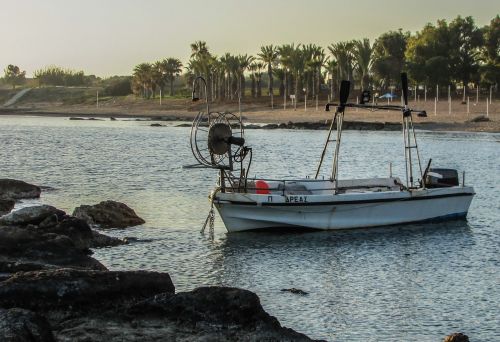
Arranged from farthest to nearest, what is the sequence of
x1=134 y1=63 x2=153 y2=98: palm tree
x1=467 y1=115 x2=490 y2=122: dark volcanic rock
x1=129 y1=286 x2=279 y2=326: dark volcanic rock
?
x1=134 y1=63 x2=153 y2=98: palm tree < x1=467 y1=115 x2=490 y2=122: dark volcanic rock < x1=129 y1=286 x2=279 y2=326: dark volcanic rock

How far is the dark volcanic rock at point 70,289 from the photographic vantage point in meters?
13.0

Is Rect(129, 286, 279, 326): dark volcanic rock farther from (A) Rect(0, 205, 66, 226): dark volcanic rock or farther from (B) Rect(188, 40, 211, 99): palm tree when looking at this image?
(B) Rect(188, 40, 211, 99): palm tree

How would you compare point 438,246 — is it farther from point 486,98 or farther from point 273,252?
point 486,98

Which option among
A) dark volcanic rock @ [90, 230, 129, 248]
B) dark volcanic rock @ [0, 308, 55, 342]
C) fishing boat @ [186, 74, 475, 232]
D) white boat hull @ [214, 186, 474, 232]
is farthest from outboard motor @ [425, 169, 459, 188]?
dark volcanic rock @ [0, 308, 55, 342]

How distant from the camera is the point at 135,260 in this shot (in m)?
22.3

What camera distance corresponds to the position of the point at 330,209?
88.7 feet

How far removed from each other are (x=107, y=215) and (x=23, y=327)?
54.8 ft

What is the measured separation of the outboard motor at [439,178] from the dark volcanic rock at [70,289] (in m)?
18.4

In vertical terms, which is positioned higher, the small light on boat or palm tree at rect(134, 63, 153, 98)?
palm tree at rect(134, 63, 153, 98)

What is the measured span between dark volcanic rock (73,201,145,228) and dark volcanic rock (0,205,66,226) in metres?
4.35

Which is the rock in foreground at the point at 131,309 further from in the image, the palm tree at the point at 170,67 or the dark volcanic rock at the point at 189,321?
the palm tree at the point at 170,67

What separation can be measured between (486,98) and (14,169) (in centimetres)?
8038

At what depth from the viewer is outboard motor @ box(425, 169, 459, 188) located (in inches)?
1196

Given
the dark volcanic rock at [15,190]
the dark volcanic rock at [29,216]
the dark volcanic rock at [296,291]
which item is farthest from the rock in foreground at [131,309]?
the dark volcanic rock at [15,190]
